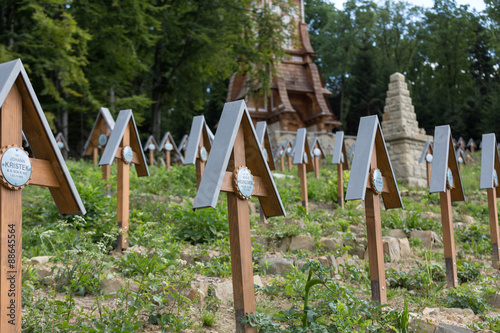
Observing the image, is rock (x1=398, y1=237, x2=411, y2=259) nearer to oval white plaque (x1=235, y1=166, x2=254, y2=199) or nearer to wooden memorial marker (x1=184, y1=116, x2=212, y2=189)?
wooden memorial marker (x1=184, y1=116, x2=212, y2=189)

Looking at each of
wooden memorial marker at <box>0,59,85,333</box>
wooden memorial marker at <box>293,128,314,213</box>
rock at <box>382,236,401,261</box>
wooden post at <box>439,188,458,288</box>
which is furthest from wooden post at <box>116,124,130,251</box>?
wooden post at <box>439,188,458,288</box>

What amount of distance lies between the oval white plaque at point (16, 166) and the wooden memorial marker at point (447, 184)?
14.1 feet

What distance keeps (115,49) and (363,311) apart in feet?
48.9

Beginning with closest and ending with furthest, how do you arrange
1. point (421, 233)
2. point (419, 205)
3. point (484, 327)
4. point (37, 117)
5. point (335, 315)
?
point (37, 117), point (335, 315), point (484, 327), point (421, 233), point (419, 205)

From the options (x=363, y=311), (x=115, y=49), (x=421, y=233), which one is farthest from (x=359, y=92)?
(x=363, y=311)

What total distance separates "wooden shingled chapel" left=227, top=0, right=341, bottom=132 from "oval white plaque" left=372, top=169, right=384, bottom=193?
79.5ft

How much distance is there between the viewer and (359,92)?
111 ft

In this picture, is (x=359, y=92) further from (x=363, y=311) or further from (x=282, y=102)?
(x=363, y=311)

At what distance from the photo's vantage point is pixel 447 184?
615 centimetres

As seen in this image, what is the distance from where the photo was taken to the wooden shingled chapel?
29.8 m

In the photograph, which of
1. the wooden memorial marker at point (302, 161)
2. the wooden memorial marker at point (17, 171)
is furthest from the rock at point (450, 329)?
the wooden memorial marker at point (302, 161)

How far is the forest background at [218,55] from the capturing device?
15.3 meters

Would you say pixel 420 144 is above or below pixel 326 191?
above

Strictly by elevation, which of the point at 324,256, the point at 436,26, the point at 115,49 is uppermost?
the point at 436,26
